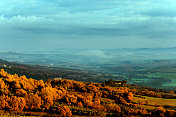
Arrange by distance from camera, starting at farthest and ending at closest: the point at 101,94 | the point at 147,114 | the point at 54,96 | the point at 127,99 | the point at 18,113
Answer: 1. the point at 101,94
2. the point at 127,99
3. the point at 54,96
4. the point at 147,114
5. the point at 18,113

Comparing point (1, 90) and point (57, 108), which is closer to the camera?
point (57, 108)

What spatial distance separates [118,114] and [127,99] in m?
11.3

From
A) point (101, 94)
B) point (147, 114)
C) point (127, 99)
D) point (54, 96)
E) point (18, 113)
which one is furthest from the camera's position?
point (101, 94)

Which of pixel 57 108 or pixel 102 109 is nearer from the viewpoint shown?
pixel 57 108

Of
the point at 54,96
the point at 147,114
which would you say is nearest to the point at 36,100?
the point at 54,96

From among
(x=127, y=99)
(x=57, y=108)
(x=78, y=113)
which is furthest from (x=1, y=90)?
(x=127, y=99)

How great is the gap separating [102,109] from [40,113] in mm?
10376

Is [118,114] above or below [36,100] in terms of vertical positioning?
below

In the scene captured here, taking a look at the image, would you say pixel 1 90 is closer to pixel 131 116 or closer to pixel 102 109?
pixel 102 109

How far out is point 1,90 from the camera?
3653 cm

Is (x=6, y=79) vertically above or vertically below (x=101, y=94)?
above

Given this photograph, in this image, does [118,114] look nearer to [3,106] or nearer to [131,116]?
[131,116]

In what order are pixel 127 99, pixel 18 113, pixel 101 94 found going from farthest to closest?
1. pixel 101 94
2. pixel 127 99
3. pixel 18 113

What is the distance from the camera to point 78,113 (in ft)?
98.8
